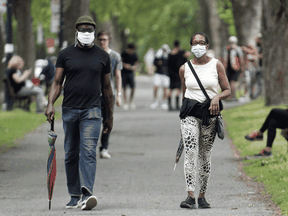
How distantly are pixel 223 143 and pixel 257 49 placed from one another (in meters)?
9.84

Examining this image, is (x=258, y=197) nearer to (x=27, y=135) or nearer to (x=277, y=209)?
(x=277, y=209)

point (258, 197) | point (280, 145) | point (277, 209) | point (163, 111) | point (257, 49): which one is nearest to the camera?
point (277, 209)

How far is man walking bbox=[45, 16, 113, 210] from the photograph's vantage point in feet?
20.4

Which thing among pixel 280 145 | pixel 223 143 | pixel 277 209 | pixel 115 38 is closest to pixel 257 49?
pixel 223 143

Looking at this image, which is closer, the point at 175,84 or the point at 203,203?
the point at 203,203

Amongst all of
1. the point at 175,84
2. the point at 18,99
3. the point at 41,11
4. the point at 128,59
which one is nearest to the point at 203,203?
the point at 18,99

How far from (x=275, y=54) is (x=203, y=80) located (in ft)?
32.9

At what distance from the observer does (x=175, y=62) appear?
1720 cm

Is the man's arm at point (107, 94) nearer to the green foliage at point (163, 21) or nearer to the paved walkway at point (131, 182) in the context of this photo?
the paved walkway at point (131, 182)

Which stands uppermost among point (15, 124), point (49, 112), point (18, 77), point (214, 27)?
point (214, 27)

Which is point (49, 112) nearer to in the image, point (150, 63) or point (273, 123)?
point (273, 123)

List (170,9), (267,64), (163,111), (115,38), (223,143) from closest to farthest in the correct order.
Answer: (223,143)
(267,64)
(163,111)
(115,38)
(170,9)

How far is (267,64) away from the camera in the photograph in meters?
Result: 16.1

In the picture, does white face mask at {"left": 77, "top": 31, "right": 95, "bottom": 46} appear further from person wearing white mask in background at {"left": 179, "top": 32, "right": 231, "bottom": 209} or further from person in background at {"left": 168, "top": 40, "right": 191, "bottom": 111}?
person in background at {"left": 168, "top": 40, "right": 191, "bottom": 111}
